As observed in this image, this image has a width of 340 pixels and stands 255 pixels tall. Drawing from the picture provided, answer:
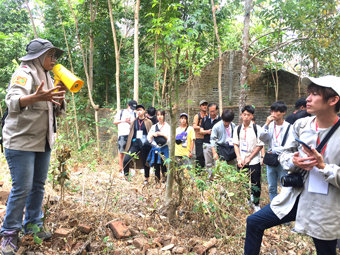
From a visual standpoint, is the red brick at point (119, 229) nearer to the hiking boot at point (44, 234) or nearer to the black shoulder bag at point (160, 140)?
the hiking boot at point (44, 234)

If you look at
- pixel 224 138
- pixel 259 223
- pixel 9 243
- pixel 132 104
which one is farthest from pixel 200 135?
pixel 9 243

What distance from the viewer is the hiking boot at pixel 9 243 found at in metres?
2.16

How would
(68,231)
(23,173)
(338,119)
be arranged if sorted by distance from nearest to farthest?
(338,119)
(23,173)
(68,231)

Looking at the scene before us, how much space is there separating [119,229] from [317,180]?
6.23 feet

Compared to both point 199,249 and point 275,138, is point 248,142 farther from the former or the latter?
point 199,249

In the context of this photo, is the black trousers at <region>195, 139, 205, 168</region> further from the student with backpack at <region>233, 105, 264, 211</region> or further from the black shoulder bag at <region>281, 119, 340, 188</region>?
the black shoulder bag at <region>281, 119, 340, 188</region>

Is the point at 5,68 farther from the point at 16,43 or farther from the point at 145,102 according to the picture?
the point at 145,102

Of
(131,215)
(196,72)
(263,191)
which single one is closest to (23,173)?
(131,215)

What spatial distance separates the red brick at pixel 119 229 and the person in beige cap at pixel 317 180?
1.30 metres

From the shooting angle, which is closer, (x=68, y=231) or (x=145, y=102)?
(x=68, y=231)

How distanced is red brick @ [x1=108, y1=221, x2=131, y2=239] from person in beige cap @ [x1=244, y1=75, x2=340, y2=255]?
1301 mm

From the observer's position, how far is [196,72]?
10234 mm

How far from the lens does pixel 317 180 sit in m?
1.84

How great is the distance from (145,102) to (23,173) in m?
7.05
